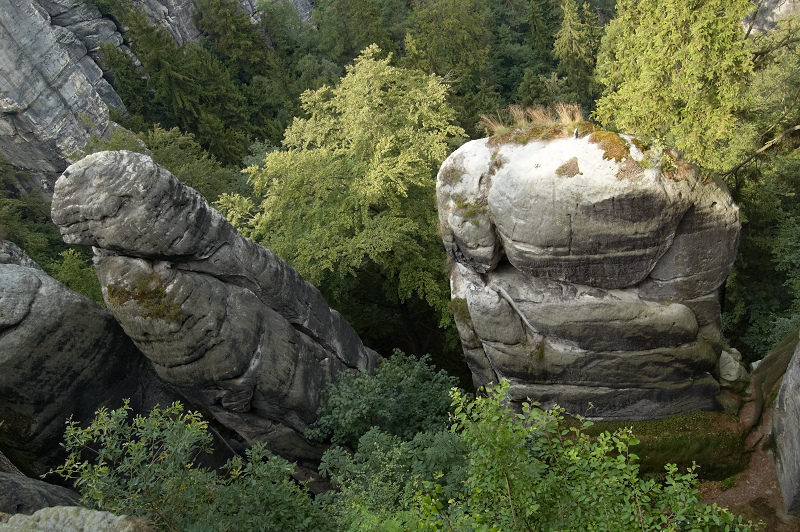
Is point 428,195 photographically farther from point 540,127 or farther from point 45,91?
point 45,91

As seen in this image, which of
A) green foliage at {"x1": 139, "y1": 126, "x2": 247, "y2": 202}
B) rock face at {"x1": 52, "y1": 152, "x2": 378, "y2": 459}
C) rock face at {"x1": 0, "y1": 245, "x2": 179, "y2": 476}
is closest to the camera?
rock face at {"x1": 52, "y1": 152, "x2": 378, "y2": 459}

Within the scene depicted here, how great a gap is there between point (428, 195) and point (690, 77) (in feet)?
30.2

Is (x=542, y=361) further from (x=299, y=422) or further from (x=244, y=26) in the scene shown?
(x=244, y=26)

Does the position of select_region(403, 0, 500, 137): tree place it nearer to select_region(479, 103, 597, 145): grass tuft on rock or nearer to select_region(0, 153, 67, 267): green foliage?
select_region(479, 103, 597, 145): grass tuft on rock

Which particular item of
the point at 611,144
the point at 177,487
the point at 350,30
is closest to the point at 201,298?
the point at 177,487

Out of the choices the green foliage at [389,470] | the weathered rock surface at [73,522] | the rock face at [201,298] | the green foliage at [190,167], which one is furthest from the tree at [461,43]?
the weathered rock surface at [73,522]

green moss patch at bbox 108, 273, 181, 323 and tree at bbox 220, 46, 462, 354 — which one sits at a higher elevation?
green moss patch at bbox 108, 273, 181, 323

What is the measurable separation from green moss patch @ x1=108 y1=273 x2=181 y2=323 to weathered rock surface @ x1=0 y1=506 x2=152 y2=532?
606cm

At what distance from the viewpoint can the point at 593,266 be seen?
1216 cm

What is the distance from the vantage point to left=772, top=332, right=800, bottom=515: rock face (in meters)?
11.0

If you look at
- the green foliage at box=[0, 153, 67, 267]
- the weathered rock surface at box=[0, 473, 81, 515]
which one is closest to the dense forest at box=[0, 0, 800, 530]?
the green foliage at box=[0, 153, 67, 267]

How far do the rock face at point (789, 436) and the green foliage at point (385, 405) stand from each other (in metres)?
7.36

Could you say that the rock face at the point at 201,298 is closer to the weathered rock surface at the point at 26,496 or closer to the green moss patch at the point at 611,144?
the weathered rock surface at the point at 26,496

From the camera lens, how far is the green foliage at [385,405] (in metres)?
14.3
